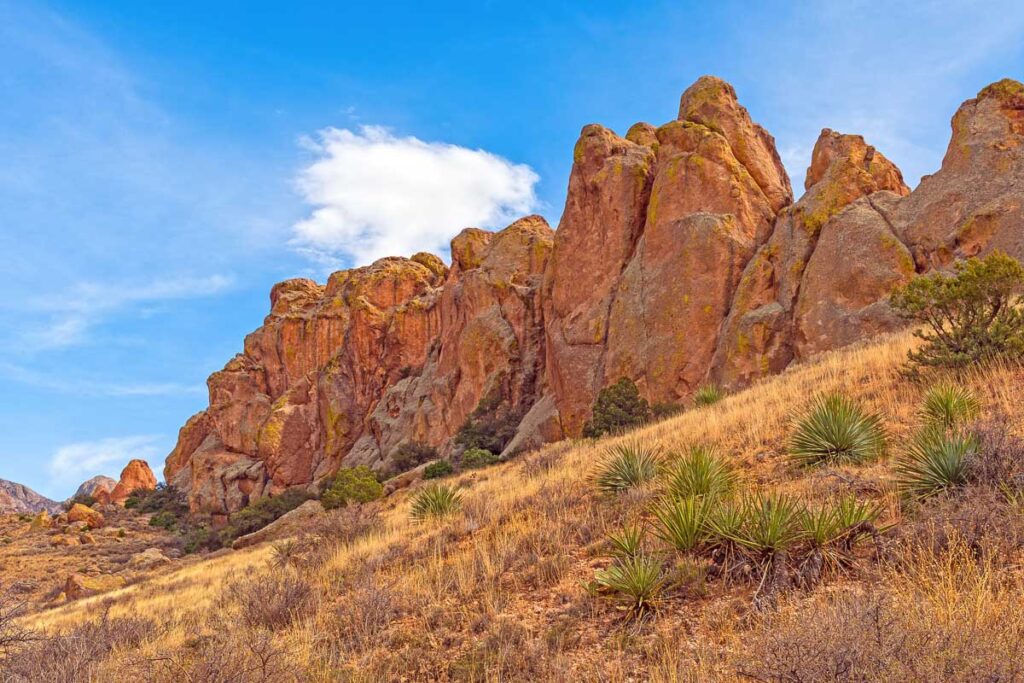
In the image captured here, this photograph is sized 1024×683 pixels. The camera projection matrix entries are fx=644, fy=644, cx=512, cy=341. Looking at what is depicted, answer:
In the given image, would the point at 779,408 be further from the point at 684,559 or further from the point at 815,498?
the point at 684,559

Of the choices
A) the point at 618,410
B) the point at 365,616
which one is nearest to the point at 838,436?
the point at 365,616

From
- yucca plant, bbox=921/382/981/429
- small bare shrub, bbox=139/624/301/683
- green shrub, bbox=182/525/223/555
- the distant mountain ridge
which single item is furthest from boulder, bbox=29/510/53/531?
the distant mountain ridge

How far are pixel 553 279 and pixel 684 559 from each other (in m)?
34.5

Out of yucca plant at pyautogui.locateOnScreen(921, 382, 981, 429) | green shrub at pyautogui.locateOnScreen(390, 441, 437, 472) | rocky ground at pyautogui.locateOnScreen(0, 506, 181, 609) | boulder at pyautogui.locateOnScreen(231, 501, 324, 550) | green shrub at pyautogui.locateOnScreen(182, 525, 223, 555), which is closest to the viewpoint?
yucca plant at pyautogui.locateOnScreen(921, 382, 981, 429)

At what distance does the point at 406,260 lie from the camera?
237 ft

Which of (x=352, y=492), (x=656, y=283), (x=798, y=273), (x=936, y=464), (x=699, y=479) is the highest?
(x=656, y=283)

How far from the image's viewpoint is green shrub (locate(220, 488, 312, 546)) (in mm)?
38969

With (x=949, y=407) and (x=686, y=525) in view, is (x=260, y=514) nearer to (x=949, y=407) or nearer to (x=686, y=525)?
(x=686, y=525)

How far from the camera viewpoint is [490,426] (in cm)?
4081

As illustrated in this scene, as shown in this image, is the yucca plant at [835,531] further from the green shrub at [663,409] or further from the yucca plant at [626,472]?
the green shrub at [663,409]

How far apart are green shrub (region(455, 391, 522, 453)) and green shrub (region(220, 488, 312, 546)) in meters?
11.7

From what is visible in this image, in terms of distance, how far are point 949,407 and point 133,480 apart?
9291 cm

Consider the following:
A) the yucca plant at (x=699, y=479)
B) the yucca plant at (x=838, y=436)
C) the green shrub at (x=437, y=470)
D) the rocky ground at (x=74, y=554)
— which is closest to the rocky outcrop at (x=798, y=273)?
the green shrub at (x=437, y=470)

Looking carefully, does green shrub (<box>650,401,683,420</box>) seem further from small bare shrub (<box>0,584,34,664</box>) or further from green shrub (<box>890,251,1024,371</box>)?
small bare shrub (<box>0,584,34,664</box>)
